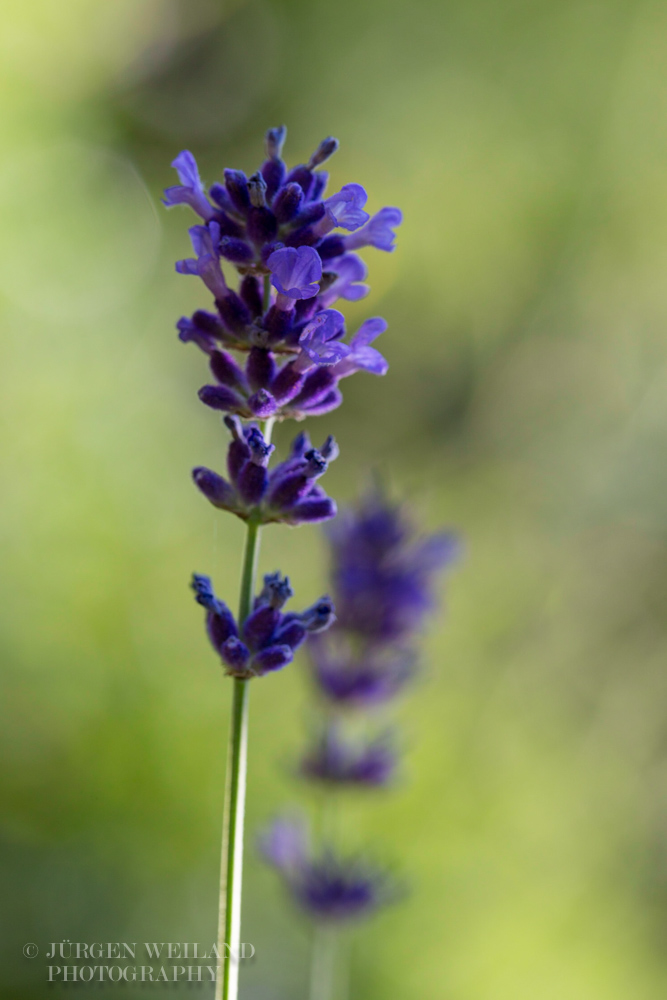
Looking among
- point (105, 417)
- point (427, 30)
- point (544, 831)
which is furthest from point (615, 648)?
point (427, 30)

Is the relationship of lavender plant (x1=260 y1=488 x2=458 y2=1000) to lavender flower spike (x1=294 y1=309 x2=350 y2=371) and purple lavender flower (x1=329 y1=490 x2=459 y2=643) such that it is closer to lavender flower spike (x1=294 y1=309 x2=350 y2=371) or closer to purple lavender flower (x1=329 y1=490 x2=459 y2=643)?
purple lavender flower (x1=329 y1=490 x2=459 y2=643)

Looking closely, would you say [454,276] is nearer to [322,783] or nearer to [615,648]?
[615,648]

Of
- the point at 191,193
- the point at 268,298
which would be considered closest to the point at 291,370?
the point at 268,298

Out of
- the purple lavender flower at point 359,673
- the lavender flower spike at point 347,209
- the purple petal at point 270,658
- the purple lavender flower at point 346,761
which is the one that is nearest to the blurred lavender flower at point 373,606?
the purple lavender flower at point 359,673

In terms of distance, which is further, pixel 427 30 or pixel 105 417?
pixel 427 30

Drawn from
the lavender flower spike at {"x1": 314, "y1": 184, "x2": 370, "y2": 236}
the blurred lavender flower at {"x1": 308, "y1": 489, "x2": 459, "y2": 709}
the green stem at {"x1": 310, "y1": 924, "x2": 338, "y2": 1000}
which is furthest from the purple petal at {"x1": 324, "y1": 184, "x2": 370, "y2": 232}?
the green stem at {"x1": 310, "y1": 924, "x2": 338, "y2": 1000}

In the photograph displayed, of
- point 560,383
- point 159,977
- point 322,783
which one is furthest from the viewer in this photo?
point 560,383
